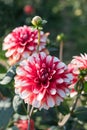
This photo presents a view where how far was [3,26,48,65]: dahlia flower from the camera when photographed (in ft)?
5.05

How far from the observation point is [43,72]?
1.31m

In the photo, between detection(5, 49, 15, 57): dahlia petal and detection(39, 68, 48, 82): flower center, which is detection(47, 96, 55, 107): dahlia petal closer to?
detection(39, 68, 48, 82): flower center

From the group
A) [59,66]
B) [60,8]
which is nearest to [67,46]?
[60,8]

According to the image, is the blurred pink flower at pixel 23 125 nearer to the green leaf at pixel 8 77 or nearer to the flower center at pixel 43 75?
the green leaf at pixel 8 77

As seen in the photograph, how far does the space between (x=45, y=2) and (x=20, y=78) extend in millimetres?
4278

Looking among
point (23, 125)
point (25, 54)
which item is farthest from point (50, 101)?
point (23, 125)

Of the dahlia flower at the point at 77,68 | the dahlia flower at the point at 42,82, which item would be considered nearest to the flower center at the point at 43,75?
the dahlia flower at the point at 42,82

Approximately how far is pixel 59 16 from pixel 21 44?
4.02 meters

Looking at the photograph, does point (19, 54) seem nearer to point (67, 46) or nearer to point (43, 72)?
point (43, 72)

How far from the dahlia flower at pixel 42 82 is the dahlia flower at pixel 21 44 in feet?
0.71

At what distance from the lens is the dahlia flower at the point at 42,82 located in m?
1.28

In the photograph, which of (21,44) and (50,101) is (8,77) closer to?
(21,44)

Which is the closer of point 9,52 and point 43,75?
point 43,75

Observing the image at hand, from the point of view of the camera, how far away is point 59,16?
18.1ft
